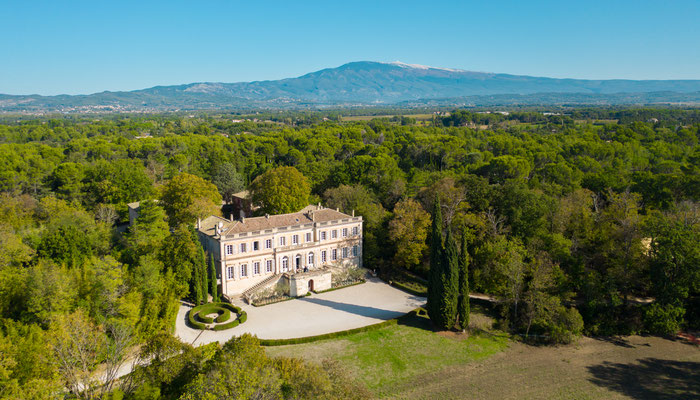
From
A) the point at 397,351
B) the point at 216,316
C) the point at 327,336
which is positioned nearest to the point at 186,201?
the point at 216,316

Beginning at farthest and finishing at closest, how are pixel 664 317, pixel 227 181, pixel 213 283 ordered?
pixel 227 181, pixel 213 283, pixel 664 317

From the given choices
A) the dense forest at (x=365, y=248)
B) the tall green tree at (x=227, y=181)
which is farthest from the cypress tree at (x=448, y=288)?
the tall green tree at (x=227, y=181)

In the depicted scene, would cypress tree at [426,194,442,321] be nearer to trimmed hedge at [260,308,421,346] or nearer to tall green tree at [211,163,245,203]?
trimmed hedge at [260,308,421,346]

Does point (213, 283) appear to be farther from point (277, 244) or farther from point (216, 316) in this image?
point (277, 244)

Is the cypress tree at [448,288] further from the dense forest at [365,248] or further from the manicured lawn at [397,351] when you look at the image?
the dense forest at [365,248]

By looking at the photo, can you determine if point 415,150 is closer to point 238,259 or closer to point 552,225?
point 552,225

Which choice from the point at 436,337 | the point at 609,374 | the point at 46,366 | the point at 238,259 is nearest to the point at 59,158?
the point at 238,259
